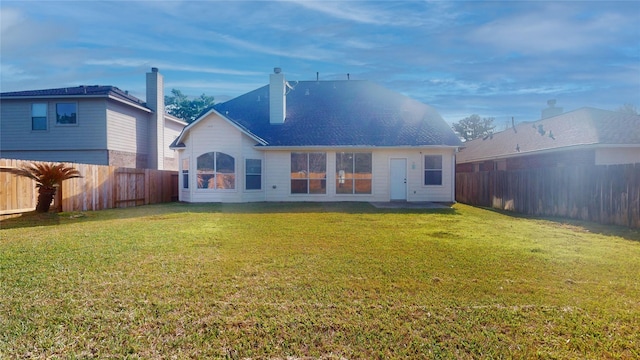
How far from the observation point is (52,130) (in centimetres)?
1805

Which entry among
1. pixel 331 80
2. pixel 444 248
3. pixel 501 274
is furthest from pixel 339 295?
pixel 331 80

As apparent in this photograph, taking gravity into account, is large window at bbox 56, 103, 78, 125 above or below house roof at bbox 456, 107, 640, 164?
above

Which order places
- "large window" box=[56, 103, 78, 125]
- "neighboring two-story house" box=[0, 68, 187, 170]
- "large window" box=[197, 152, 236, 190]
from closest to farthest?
"large window" box=[197, 152, 236, 190] < "neighboring two-story house" box=[0, 68, 187, 170] < "large window" box=[56, 103, 78, 125]

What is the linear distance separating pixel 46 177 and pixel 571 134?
68.0 ft

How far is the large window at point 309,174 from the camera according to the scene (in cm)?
1670

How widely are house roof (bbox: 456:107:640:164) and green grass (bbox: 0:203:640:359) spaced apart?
27.4 feet

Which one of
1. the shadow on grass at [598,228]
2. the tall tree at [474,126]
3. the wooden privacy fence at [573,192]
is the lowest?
the shadow on grass at [598,228]

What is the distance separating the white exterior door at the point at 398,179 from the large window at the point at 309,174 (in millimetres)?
3361

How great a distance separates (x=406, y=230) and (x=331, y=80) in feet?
52.2

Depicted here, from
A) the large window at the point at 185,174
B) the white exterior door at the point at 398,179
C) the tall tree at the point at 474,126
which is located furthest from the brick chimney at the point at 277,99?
the tall tree at the point at 474,126

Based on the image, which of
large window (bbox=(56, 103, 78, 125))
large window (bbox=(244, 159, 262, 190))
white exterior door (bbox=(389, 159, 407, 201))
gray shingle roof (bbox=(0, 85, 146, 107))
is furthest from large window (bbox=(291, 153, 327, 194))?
large window (bbox=(56, 103, 78, 125))

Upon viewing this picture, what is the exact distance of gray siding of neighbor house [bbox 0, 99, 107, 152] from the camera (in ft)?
58.5

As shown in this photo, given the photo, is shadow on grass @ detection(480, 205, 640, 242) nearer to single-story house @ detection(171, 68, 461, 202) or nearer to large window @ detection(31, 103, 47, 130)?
single-story house @ detection(171, 68, 461, 202)

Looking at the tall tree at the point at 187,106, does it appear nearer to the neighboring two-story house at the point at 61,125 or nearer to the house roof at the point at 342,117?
the house roof at the point at 342,117
